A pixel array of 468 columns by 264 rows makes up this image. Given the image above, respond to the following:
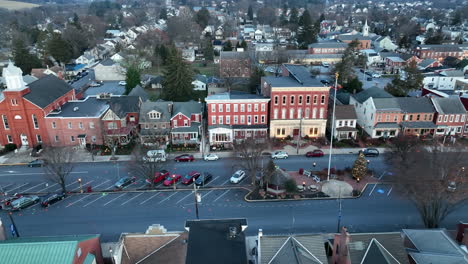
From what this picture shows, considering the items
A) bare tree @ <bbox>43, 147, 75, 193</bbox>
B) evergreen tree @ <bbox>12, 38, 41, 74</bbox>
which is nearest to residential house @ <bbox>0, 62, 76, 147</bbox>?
bare tree @ <bbox>43, 147, 75, 193</bbox>

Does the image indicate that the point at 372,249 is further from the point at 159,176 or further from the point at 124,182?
the point at 124,182

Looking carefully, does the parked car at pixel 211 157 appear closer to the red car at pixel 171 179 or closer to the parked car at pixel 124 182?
the red car at pixel 171 179

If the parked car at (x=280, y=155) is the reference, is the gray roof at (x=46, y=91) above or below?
above

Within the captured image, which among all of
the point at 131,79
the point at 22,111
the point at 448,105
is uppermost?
the point at 131,79

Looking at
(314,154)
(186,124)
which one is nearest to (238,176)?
(314,154)

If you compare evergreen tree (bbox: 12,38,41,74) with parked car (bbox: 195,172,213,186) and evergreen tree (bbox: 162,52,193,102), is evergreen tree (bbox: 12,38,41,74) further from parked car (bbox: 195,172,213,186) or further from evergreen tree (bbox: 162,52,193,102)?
parked car (bbox: 195,172,213,186)

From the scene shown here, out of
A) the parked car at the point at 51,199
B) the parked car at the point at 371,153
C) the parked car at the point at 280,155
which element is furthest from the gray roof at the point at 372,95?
the parked car at the point at 51,199

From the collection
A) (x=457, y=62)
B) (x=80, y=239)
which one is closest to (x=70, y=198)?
(x=80, y=239)
